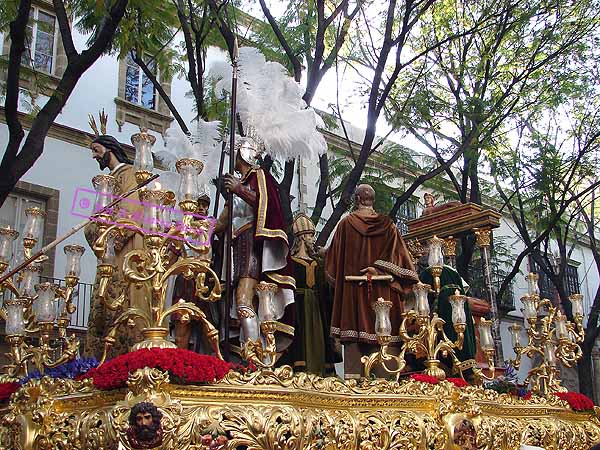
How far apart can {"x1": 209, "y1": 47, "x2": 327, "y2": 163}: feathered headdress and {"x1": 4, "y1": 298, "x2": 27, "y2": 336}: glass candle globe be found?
2.86 metres

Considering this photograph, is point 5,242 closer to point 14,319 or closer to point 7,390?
point 14,319

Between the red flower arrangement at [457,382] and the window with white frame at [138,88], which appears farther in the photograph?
the window with white frame at [138,88]

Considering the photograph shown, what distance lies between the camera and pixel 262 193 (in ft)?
23.5

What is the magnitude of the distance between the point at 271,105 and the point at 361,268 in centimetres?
190

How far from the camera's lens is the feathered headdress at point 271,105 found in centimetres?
785

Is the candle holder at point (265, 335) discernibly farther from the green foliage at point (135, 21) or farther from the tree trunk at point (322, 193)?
the tree trunk at point (322, 193)

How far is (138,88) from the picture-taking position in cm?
1620

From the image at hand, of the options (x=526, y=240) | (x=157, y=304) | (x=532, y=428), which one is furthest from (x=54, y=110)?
(x=526, y=240)

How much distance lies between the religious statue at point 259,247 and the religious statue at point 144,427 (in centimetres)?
216

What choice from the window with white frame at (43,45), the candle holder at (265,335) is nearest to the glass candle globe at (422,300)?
the candle holder at (265,335)

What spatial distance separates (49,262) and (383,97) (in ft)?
21.2

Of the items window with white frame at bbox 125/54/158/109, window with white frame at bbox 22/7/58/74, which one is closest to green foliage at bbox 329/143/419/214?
window with white frame at bbox 125/54/158/109

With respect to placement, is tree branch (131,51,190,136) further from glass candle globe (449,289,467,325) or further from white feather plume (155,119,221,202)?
glass candle globe (449,289,467,325)

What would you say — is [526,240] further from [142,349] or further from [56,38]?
[142,349]
